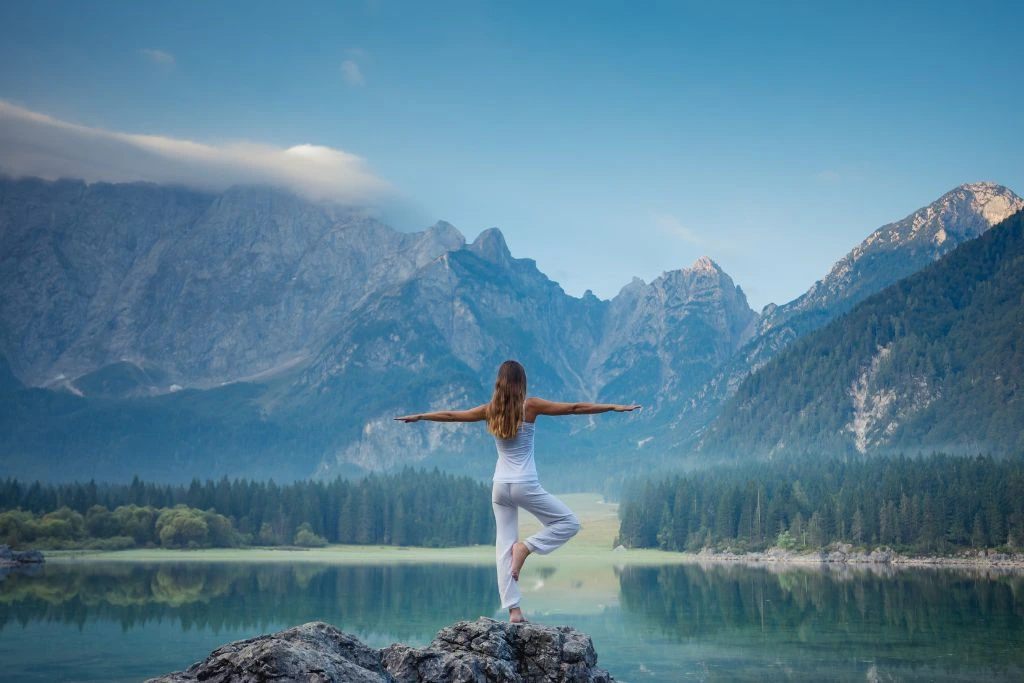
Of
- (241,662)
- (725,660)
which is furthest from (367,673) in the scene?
(725,660)

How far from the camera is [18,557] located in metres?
135

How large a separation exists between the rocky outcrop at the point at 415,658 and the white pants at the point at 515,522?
135 cm

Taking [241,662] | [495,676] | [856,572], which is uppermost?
[241,662]

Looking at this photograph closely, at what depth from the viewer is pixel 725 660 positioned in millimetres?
56844

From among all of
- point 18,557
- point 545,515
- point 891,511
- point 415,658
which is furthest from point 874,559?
point 415,658

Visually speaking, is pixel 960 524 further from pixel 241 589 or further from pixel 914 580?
pixel 241 589

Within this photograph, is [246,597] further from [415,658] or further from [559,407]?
[415,658]

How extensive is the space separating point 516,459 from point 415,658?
3844 millimetres

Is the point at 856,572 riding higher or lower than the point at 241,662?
lower

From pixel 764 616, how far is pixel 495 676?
221ft

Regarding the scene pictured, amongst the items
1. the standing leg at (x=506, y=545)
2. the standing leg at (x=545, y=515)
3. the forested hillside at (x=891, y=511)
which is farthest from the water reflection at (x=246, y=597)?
the forested hillside at (x=891, y=511)

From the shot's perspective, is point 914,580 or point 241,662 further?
point 914,580

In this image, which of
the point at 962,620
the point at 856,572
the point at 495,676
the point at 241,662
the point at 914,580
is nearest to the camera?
the point at 241,662

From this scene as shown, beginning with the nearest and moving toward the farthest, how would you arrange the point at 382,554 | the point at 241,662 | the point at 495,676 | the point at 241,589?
the point at 241,662 → the point at 495,676 → the point at 241,589 → the point at 382,554
